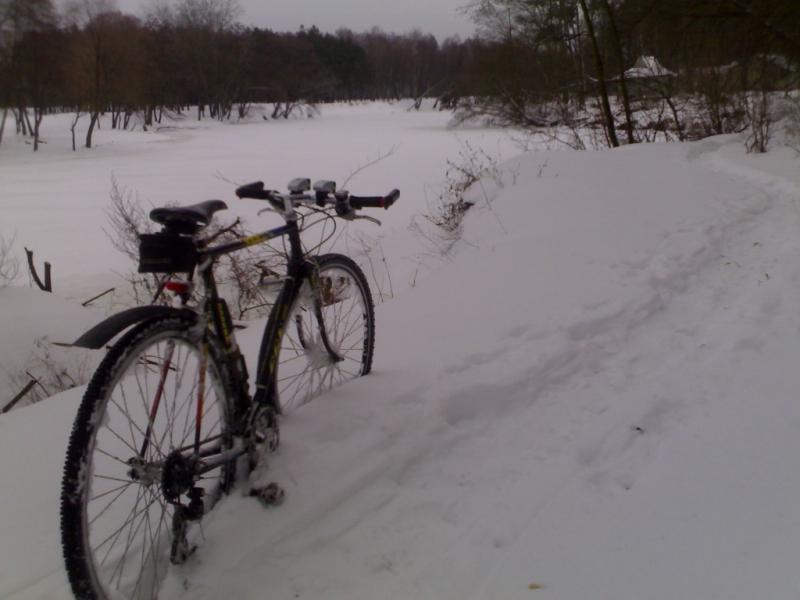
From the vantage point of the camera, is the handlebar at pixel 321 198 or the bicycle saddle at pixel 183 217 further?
the handlebar at pixel 321 198

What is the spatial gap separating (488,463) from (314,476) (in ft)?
2.12

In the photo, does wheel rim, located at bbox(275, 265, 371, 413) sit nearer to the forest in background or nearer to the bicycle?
the bicycle

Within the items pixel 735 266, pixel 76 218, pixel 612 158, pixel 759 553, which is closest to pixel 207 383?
pixel 759 553

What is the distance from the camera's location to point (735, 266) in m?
4.28

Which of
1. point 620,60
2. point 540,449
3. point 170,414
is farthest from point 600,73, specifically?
point 170,414

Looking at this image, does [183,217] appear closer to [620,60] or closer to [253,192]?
[253,192]

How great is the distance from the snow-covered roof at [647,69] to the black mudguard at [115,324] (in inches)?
556

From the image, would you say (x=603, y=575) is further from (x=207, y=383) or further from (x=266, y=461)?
(x=207, y=383)

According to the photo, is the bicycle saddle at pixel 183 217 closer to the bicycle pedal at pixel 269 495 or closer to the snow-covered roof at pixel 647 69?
the bicycle pedal at pixel 269 495

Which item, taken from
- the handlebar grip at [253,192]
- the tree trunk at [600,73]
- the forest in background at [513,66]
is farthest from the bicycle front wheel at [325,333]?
the tree trunk at [600,73]

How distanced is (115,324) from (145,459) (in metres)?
0.40

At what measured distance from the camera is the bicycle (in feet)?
4.55

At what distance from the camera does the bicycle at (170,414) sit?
139cm

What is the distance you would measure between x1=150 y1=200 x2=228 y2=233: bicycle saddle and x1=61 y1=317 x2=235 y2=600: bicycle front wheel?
0.26 m
